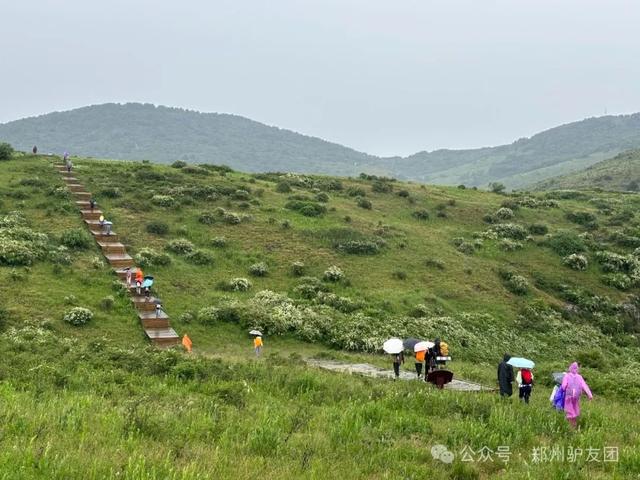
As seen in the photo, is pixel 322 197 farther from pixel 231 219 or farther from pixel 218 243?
pixel 218 243

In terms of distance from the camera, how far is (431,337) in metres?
30.2

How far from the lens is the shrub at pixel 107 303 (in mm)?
27517

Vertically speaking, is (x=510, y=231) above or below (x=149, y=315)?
above

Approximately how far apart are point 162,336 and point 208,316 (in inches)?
143

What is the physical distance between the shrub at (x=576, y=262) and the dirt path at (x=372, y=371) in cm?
2771

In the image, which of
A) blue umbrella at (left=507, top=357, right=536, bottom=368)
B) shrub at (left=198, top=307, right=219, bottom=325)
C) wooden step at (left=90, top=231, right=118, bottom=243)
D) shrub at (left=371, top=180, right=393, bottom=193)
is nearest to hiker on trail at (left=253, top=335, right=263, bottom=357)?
shrub at (left=198, top=307, right=219, bottom=325)

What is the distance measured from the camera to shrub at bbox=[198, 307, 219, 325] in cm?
2859

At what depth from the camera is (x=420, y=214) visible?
54125 mm

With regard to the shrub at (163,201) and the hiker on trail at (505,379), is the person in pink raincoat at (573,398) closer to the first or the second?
the hiker on trail at (505,379)

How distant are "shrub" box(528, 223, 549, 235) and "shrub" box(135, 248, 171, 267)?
113 feet

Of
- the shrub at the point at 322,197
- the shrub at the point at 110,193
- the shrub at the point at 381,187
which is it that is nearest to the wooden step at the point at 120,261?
the shrub at the point at 110,193

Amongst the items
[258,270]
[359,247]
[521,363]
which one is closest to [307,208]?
[359,247]

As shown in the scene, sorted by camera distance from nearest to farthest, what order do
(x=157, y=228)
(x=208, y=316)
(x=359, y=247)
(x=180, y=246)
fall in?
(x=208, y=316)
(x=180, y=246)
(x=157, y=228)
(x=359, y=247)

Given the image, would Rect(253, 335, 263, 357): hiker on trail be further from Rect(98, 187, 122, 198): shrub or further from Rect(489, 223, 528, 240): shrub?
Rect(489, 223, 528, 240): shrub
